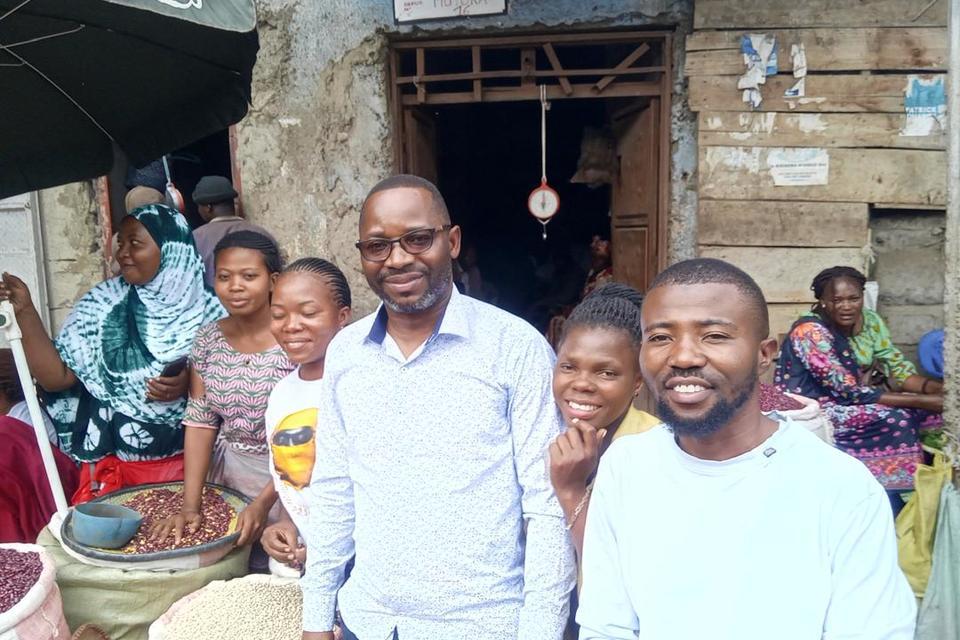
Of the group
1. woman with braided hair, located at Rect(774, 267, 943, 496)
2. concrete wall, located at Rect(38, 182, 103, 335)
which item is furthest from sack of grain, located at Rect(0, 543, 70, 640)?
woman with braided hair, located at Rect(774, 267, 943, 496)

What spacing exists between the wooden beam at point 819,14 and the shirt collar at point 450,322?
2.88m

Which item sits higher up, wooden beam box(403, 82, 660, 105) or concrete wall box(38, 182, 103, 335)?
wooden beam box(403, 82, 660, 105)

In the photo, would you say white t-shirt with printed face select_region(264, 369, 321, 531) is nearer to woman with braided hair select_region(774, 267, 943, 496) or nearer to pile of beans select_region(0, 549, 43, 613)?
pile of beans select_region(0, 549, 43, 613)

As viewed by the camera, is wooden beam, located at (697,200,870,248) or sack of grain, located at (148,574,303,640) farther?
wooden beam, located at (697,200,870,248)

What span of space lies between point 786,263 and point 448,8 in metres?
2.35

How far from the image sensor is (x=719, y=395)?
4.03 ft

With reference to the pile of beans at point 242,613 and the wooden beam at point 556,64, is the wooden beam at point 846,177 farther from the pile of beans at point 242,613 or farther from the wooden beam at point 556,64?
the pile of beans at point 242,613

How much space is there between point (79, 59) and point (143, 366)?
1.14 m

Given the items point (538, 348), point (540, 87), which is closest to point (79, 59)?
point (538, 348)

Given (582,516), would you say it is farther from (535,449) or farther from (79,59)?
(79,59)

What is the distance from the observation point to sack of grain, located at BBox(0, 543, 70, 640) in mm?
1976

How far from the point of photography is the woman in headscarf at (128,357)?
2.72 m

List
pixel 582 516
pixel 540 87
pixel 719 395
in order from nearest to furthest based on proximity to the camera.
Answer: pixel 719 395 < pixel 582 516 < pixel 540 87

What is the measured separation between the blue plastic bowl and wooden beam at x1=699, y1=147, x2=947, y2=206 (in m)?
3.17
